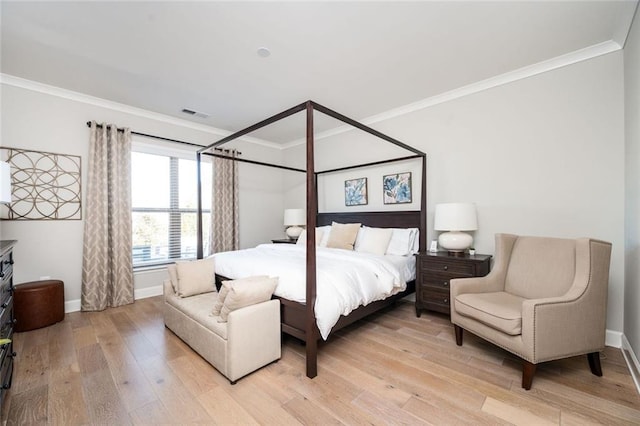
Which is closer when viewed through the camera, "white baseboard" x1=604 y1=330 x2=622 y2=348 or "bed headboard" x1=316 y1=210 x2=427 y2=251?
"white baseboard" x1=604 y1=330 x2=622 y2=348

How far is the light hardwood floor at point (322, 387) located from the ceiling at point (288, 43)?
2698 millimetres

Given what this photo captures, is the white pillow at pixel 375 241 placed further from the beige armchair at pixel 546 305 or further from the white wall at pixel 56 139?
the white wall at pixel 56 139

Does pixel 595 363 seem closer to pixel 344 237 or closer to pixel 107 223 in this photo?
pixel 344 237

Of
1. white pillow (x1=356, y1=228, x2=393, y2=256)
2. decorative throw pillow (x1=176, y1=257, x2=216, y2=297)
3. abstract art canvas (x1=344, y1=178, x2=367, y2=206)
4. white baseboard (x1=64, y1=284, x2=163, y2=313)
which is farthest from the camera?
abstract art canvas (x1=344, y1=178, x2=367, y2=206)

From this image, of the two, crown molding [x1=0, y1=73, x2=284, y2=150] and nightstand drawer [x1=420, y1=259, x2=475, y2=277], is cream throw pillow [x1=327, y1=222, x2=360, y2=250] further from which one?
crown molding [x1=0, y1=73, x2=284, y2=150]

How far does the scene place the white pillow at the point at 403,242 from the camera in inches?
135

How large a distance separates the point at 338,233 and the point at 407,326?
1.46 metres

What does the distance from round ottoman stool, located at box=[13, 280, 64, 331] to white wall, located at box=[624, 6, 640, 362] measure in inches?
207

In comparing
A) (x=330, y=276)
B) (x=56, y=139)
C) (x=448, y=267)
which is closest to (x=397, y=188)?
(x=448, y=267)

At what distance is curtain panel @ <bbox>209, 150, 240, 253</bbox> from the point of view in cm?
455

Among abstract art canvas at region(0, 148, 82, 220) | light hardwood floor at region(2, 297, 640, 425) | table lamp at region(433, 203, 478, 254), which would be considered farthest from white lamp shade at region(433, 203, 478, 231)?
abstract art canvas at region(0, 148, 82, 220)

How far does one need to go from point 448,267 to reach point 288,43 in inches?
107

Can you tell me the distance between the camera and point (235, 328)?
189cm

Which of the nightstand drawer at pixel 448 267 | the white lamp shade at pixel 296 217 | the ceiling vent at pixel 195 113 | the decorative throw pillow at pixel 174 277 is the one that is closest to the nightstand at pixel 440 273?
the nightstand drawer at pixel 448 267
